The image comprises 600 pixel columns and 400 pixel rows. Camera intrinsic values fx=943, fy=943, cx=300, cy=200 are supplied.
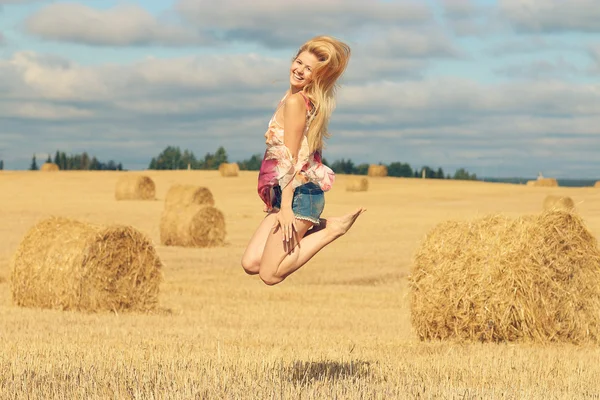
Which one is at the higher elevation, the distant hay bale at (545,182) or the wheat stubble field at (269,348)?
the distant hay bale at (545,182)

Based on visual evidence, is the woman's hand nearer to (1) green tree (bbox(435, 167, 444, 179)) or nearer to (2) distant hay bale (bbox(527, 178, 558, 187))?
(2) distant hay bale (bbox(527, 178, 558, 187))

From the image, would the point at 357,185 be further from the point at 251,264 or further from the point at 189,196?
the point at 251,264

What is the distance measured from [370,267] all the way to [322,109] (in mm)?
16155

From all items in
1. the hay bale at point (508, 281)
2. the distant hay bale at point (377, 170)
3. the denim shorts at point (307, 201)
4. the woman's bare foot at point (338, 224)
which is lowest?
the hay bale at point (508, 281)

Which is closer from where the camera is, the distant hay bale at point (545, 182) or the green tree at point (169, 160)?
the distant hay bale at point (545, 182)

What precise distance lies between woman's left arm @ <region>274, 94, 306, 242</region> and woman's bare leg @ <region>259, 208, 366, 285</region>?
16 cm

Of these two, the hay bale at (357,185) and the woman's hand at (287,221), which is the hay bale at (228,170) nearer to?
the hay bale at (357,185)

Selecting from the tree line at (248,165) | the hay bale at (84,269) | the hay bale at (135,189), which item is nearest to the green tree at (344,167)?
the tree line at (248,165)

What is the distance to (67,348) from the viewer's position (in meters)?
9.88

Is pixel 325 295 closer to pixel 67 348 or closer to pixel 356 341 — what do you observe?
pixel 356 341

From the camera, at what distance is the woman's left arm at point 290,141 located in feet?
21.7

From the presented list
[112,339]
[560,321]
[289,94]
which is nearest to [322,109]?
[289,94]

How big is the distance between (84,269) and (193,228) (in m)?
12.8

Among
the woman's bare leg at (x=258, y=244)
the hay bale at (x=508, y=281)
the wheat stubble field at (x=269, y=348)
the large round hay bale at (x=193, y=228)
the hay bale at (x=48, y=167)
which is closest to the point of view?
the woman's bare leg at (x=258, y=244)
